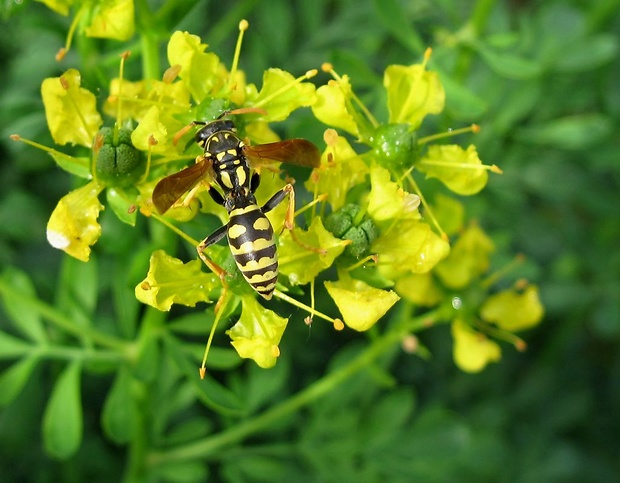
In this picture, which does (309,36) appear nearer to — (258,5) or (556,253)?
(258,5)

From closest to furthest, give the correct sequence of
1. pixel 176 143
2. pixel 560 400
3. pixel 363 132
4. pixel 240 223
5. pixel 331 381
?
pixel 240 223
pixel 176 143
pixel 363 132
pixel 331 381
pixel 560 400

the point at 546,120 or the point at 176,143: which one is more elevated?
the point at 176,143


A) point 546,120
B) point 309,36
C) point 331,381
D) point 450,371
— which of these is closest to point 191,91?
point 331,381

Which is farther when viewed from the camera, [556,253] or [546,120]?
[556,253]

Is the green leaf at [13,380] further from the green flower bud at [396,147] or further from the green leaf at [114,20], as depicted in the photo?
the green flower bud at [396,147]

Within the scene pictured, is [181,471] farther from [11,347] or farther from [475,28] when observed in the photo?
[475,28]

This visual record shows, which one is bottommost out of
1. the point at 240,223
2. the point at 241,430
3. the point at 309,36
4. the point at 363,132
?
the point at 241,430
